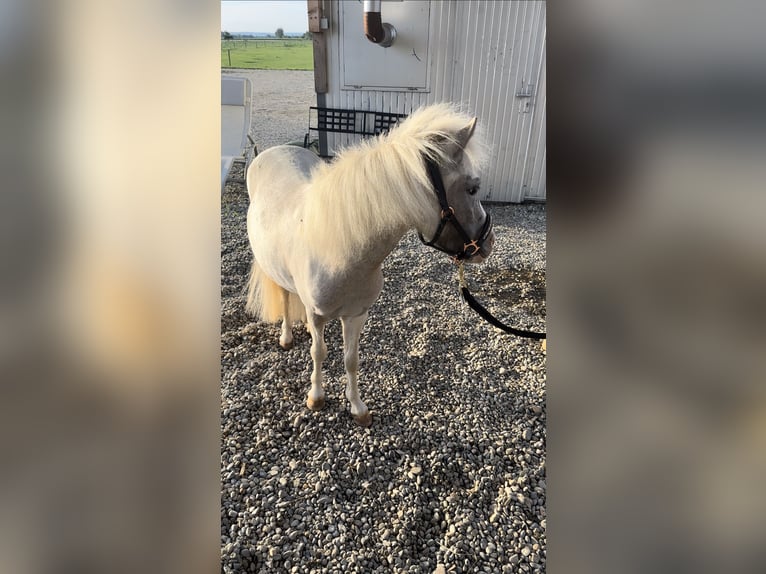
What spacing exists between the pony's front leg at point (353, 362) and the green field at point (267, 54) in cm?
895

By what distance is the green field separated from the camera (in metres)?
9.85

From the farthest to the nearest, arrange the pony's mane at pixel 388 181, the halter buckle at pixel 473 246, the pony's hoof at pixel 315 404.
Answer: the pony's hoof at pixel 315 404
the halter buckle at pixel 473 246
the pony's mane at pixel 388 181

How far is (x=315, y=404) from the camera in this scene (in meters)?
2.39

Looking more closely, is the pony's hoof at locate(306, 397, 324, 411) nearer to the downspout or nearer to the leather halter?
the leather halter

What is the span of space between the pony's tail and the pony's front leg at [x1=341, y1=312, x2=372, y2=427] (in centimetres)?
75

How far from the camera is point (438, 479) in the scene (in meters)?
2.00

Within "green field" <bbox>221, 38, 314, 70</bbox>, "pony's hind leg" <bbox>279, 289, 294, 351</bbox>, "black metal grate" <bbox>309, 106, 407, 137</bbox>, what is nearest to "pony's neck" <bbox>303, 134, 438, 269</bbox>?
"pony's hind leg" <bbox>279, 289, 294, 351</bbox>
